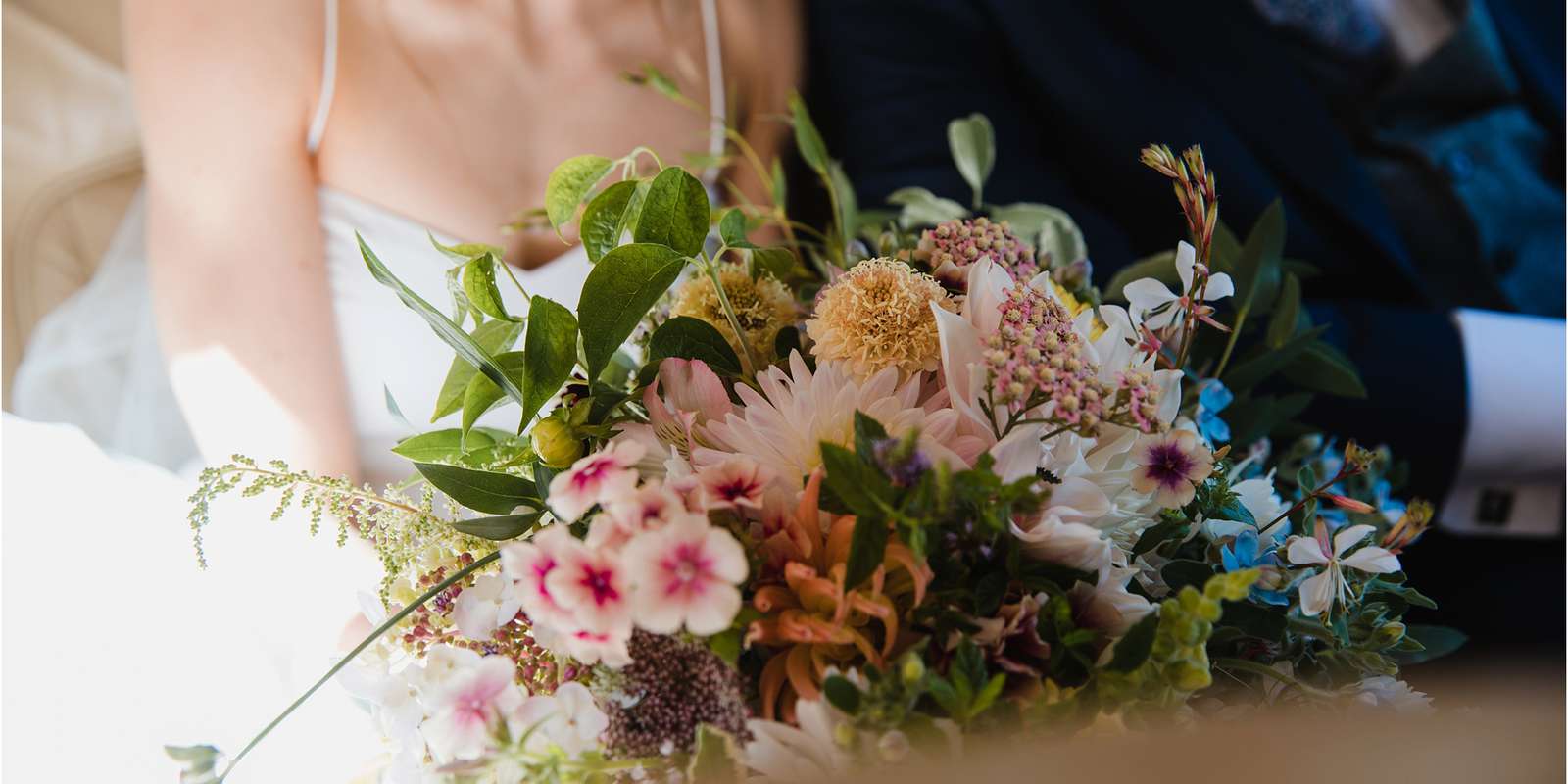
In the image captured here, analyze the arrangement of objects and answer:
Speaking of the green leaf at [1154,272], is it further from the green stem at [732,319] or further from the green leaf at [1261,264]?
the green stem at [732,319]

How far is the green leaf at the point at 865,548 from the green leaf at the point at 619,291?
0.41ft

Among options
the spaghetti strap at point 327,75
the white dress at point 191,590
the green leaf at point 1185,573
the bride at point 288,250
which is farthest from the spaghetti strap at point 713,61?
the green leaf at point 1185,573

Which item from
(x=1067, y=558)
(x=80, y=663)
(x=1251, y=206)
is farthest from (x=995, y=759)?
(x=1251, y=206)

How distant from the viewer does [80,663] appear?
0.58 m

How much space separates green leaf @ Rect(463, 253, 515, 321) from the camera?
0.36 m

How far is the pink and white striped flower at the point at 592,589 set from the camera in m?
0.26

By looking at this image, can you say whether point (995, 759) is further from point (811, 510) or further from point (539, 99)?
point (539, 99)

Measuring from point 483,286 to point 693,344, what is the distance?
86 millimetres

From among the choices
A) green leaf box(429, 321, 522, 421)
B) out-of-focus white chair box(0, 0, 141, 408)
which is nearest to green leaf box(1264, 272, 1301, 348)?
green leaf box(429, 321, 522, 421)

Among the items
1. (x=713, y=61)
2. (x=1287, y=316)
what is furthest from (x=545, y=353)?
(x=713, y=61)

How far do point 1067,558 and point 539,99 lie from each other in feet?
2.51

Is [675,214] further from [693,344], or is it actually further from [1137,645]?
[1137,645]

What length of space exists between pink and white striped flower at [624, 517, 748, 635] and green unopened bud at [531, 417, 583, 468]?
100 millimetres

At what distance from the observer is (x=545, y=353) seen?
344mm
